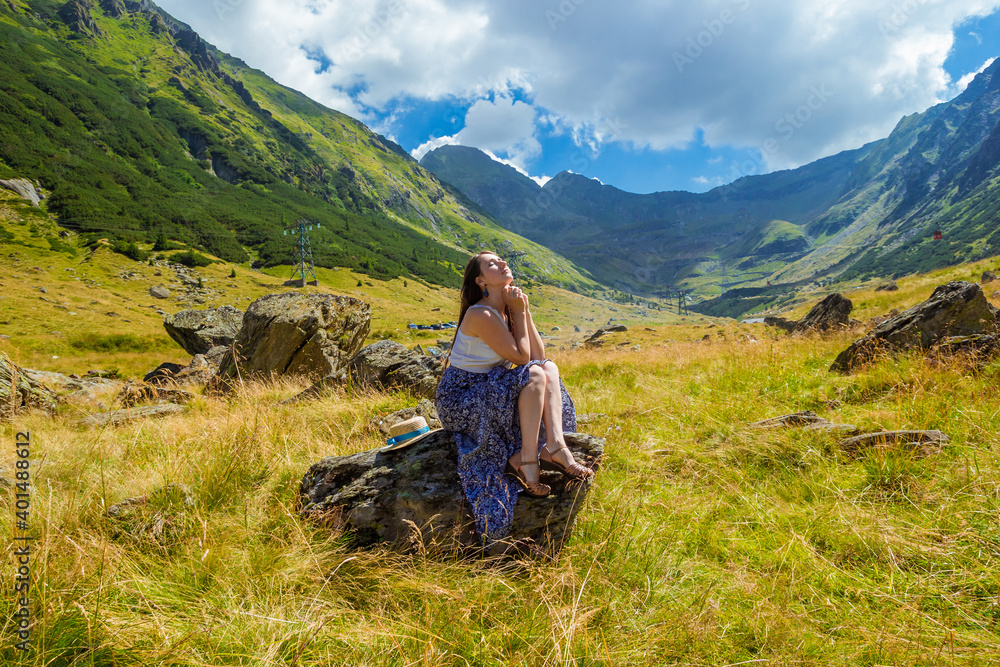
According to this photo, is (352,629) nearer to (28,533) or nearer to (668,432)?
(28,533)

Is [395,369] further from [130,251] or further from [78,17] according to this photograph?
[78,17]

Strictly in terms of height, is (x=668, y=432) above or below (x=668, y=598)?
above

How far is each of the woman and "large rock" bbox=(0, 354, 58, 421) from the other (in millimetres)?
9951

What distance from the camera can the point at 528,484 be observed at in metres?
3.51

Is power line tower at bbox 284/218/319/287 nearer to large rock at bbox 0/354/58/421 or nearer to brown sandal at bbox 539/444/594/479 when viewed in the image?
large rock at bbox 0/354/58/421

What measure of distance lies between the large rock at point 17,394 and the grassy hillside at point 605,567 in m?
5.30

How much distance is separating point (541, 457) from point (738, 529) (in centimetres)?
177

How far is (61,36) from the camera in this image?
16425cm

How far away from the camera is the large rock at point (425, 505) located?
339 centimetres

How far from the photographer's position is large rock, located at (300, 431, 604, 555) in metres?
3.39

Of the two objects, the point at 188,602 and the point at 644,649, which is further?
the point at 188,602

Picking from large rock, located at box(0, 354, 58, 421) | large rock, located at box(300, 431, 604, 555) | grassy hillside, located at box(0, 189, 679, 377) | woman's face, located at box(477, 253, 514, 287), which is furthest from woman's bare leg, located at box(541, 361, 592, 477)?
grassy hillside, located at box(0, 189, 679, 377)

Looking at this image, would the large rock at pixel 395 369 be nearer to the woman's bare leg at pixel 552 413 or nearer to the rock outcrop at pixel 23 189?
the woman's bare leg at pixel 552 413

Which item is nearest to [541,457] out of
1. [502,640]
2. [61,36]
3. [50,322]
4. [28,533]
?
[502,640]
